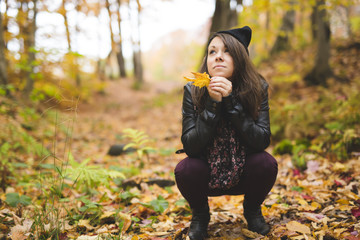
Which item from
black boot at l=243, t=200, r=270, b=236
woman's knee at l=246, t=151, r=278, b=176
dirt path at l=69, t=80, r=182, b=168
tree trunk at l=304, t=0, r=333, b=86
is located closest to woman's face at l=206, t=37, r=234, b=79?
→ dirt path at l=69, t=80, r=182, b=168

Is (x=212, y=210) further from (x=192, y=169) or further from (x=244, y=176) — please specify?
(x=192, y=169)

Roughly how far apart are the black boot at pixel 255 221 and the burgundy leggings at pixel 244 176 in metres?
0.14

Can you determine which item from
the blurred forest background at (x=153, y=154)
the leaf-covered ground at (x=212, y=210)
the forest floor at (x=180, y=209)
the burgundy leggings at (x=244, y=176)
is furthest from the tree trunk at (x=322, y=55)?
the burgundy leggings at (x=244, y=176)

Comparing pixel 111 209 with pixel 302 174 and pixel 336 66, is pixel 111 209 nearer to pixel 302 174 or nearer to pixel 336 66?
pixel 302 174

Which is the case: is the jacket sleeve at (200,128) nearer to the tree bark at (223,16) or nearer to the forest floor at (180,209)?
the forest floor at (180,209)

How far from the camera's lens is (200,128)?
6.09 ft

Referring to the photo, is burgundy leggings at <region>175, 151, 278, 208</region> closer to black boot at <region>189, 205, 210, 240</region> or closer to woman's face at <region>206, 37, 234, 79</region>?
black boot at <region>189, 205, 210, 240</region>

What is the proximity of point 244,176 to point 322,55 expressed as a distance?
5755mm

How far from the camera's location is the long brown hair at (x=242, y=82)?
6.35ft

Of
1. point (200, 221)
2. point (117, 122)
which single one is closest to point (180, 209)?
point (200, 221)

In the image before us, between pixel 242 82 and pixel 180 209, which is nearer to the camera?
pixel 242 82

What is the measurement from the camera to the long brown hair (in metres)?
1.94

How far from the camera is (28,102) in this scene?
7.09 metres

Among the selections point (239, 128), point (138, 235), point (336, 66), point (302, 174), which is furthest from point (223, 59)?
point (336, 66)
